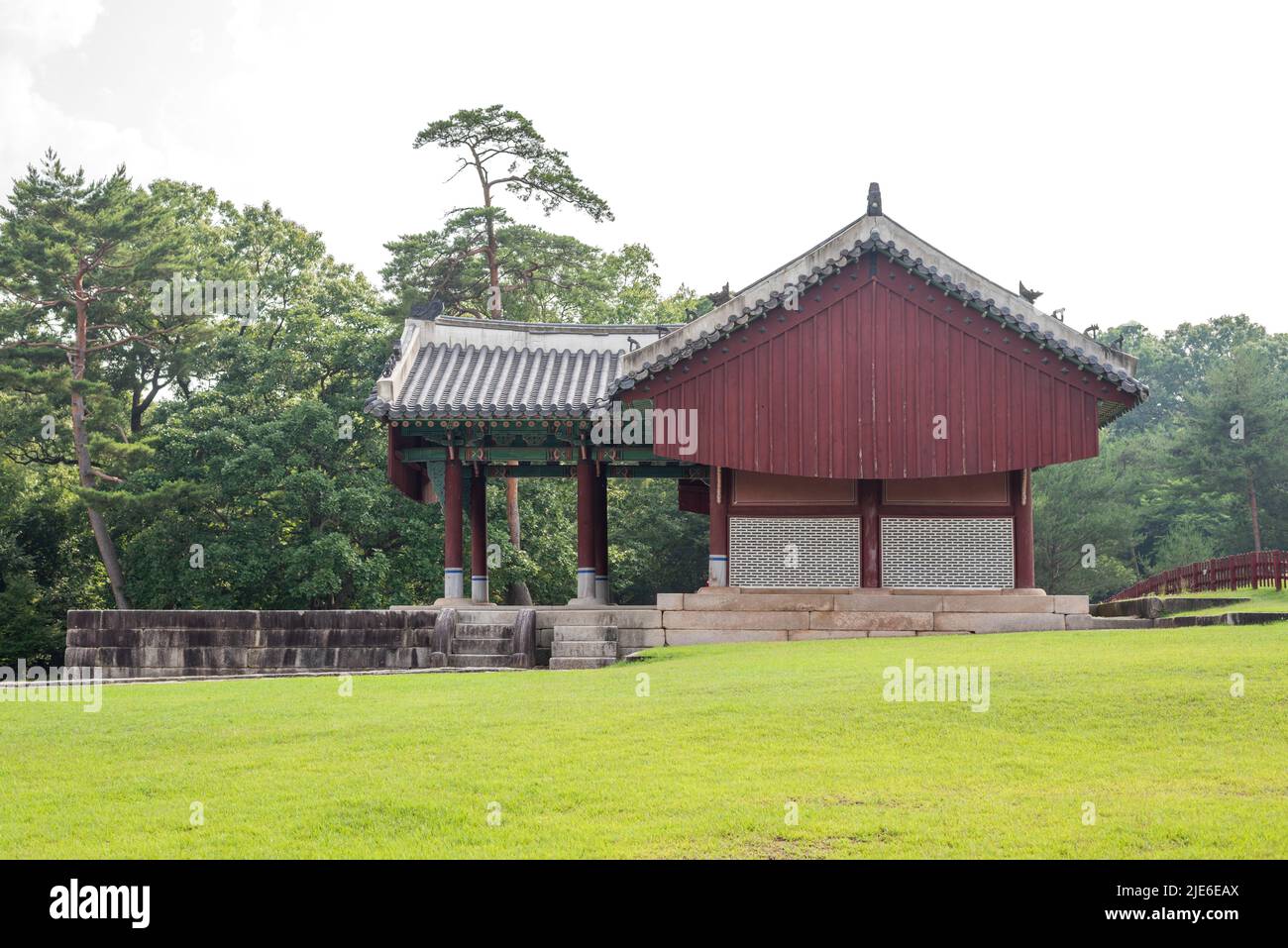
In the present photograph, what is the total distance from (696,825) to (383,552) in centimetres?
3429

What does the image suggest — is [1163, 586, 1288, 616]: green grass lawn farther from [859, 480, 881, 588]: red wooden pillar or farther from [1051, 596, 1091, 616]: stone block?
[859, 480, 881, 588]: red wooden pillar

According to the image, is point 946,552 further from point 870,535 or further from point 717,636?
point 717,636

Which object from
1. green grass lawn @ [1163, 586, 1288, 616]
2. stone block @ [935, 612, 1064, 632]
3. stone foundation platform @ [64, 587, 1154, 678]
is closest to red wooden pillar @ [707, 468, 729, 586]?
stone foundation platform @ [64, 587, 1154, 678]

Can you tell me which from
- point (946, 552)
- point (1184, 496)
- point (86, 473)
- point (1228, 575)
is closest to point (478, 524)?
point (946, 552)

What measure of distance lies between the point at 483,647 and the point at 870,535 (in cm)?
723

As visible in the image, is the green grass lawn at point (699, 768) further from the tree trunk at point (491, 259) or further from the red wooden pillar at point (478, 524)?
the tree trunk at point (491, 259)

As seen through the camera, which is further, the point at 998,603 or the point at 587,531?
the point at 587,531

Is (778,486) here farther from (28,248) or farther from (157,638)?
(28,248)

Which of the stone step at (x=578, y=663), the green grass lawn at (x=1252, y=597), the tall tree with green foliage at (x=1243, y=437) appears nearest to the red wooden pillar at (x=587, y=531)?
the stone step at (x=578, y=663)

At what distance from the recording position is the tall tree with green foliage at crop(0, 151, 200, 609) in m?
44.3

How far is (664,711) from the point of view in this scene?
13.7 meters

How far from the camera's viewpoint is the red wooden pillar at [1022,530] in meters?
23.4

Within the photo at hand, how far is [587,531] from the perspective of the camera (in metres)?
26.4
